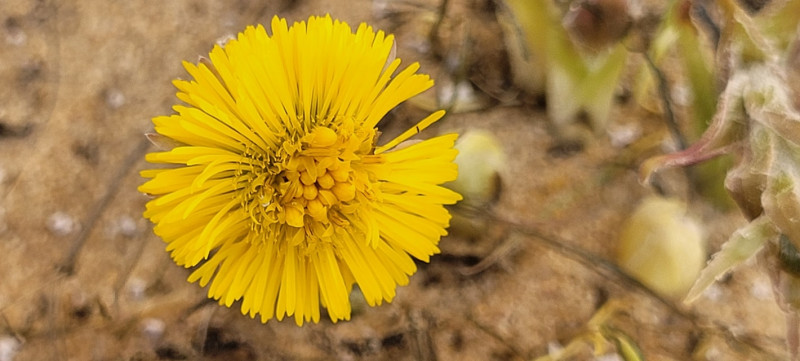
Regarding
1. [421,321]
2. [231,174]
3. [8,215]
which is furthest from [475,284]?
[8,215]

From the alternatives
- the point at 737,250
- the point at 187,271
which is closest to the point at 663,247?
the point at 737,250

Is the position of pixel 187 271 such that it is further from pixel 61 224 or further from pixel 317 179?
pixel 317 179

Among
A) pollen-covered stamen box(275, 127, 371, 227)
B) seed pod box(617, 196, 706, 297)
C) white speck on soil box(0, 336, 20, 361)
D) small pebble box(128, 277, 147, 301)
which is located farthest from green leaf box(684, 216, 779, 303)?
white speck on soil box(0, 336, 20, 361)

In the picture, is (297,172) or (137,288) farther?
(137,288)

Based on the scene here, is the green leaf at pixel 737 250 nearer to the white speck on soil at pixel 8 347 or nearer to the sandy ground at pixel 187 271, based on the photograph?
the sandy ground at pixel 187 271

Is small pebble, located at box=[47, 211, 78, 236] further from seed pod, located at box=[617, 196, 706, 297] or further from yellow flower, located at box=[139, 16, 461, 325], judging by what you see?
seed pod, located at box=[617, 196, 706, 297]

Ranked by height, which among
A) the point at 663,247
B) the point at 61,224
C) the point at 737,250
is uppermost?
the point at 61,224

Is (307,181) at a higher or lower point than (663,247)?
higher

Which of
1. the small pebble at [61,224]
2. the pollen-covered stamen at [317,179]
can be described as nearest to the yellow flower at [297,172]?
the pollen-covered stamen at [317,179]
